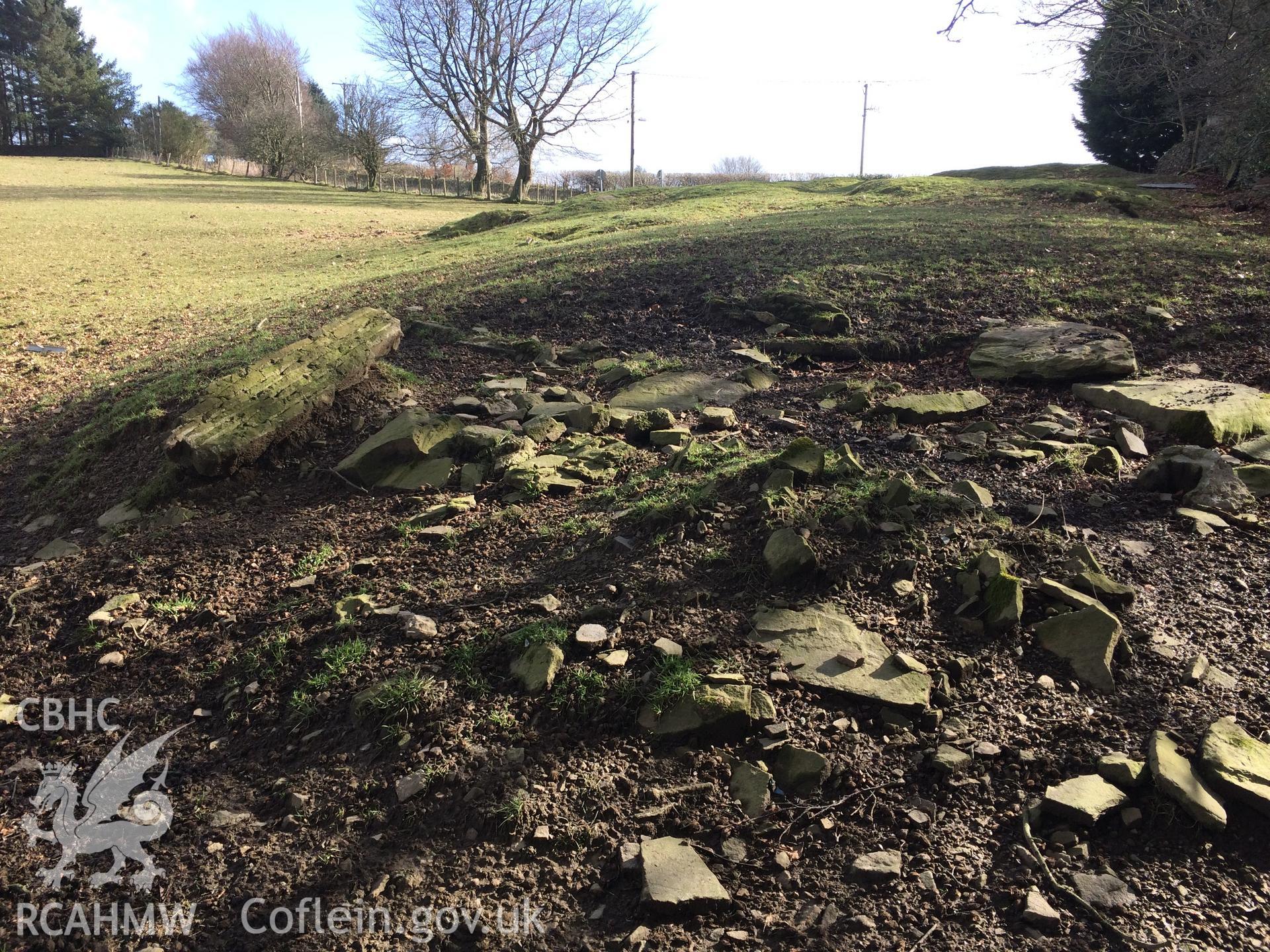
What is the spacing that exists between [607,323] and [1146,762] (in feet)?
19.0

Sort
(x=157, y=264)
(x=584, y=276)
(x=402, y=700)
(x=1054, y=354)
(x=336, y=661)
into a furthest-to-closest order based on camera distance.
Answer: (x=157, y=264), (x=584, y=276), (x=1054, y=354), (x=336, y=661), (x=402, y=700)

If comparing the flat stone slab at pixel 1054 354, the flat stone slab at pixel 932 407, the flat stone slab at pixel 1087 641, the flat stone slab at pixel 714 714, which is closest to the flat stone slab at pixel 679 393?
the flat stone slab at pixel 932 407

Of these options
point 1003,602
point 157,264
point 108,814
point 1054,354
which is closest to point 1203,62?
point 1054,354

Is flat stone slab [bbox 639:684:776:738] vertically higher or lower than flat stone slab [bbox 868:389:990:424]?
lower

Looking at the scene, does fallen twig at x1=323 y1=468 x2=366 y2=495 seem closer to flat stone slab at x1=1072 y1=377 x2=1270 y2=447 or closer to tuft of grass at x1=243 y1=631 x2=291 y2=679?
tuft of grass at x1=243 y1=631 x2=291 y2=679

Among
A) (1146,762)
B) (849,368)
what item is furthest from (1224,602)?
(849,368)

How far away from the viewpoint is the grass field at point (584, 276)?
22.9ft

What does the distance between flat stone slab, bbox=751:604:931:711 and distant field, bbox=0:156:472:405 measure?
24.0ft

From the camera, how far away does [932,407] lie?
514cm

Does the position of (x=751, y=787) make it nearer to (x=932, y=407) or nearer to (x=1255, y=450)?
(x=932, y=407)

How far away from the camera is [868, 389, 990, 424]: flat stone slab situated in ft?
16.7

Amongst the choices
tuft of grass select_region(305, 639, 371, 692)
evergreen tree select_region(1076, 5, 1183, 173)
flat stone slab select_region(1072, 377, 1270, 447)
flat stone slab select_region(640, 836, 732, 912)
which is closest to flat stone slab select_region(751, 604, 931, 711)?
flat stone slab select_region(640, 836, 732, 912)

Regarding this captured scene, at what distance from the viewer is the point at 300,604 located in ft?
12.6

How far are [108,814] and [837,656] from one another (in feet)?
8.83
